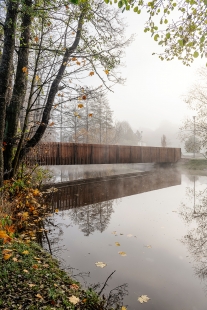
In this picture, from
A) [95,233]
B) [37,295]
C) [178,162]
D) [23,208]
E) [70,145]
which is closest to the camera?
[37,295]

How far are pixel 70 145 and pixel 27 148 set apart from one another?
7.84 meters

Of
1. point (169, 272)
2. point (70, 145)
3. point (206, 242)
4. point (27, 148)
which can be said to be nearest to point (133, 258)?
point (169, 272)

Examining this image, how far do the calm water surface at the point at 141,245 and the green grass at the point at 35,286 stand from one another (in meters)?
0.46

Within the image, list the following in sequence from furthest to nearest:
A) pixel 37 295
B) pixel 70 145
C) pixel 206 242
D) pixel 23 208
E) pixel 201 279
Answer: pixel 70 145 → pixel 23 208 → pixel 206 242 → pixel 201 279 → pixel 37 295

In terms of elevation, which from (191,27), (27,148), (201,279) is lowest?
(201,279)

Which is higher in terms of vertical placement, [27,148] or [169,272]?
[27,148]

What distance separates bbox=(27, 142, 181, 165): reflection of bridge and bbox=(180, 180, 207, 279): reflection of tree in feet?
18.8

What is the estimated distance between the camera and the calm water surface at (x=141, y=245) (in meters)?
3.19

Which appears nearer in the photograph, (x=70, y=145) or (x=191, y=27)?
(x=191, y=27)

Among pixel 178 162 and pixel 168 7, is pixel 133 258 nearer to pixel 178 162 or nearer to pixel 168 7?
pixel 168 7

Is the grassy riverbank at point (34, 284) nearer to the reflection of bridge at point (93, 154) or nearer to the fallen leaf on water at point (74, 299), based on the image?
the fallen leaf on water at point (74, 299)

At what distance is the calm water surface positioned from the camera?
3186mm

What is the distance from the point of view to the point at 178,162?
26875 mm

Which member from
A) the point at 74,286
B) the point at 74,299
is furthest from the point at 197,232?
the point at 74,299
